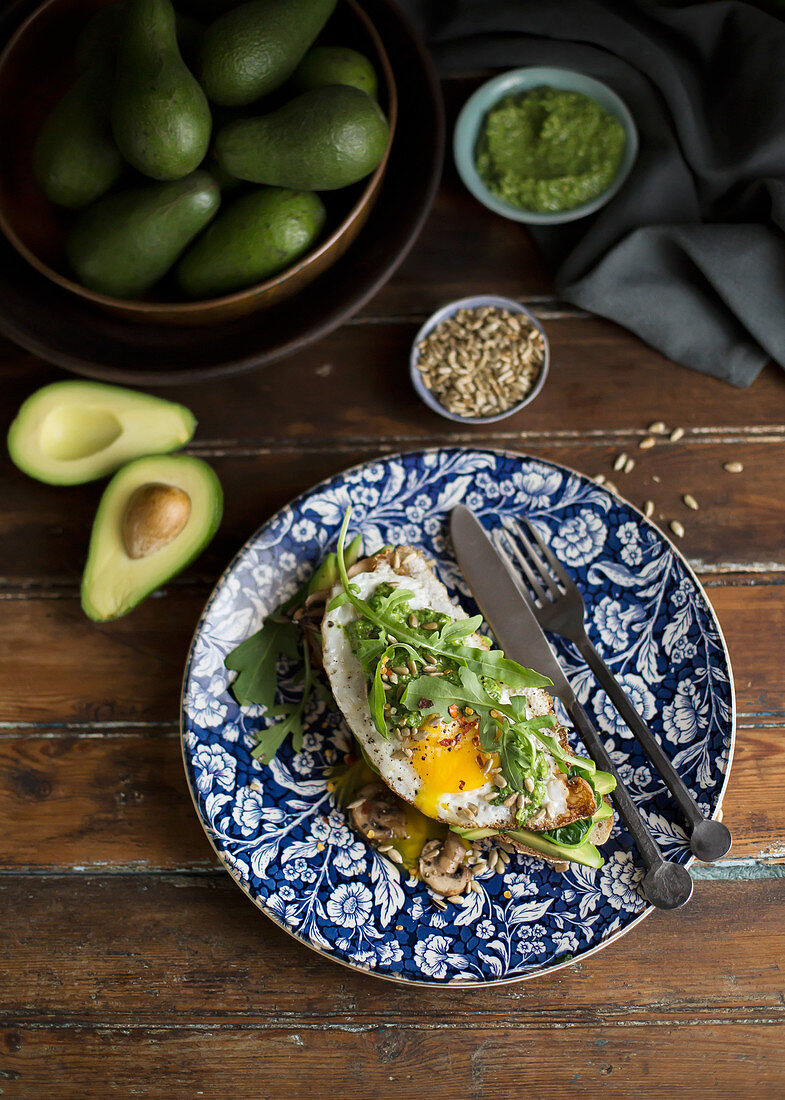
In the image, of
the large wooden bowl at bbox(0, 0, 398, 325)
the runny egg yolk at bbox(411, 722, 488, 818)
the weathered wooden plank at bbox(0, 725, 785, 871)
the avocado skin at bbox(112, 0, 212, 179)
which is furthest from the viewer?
the weathered wooden plank at bbox(0, 725, 785, 871)

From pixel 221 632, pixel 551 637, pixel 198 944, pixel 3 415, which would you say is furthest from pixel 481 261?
pixel 198 944

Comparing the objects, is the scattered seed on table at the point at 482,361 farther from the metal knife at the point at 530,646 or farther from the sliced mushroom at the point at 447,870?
the sliced mushroom at the point at 447,870

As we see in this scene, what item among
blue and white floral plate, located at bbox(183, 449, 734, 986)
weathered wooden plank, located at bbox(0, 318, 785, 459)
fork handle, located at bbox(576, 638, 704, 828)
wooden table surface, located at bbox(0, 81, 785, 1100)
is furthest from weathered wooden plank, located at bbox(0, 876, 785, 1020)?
weathered wooden plank, located at bbox(0, 318, 785, 459)

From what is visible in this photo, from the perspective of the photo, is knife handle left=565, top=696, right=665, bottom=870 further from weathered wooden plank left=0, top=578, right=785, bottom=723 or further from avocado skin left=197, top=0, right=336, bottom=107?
avocado skin left=197, top=0, right=336, bottom=107

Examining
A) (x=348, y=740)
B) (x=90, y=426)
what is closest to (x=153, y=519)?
(x=90, y=426)

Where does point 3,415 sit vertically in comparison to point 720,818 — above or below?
above

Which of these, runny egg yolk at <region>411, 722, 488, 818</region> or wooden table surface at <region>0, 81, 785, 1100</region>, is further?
wooden table surface at <region>0, 81, 785, 1100</region>

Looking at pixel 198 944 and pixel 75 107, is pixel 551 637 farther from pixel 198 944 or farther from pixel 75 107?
pixel 75 107
